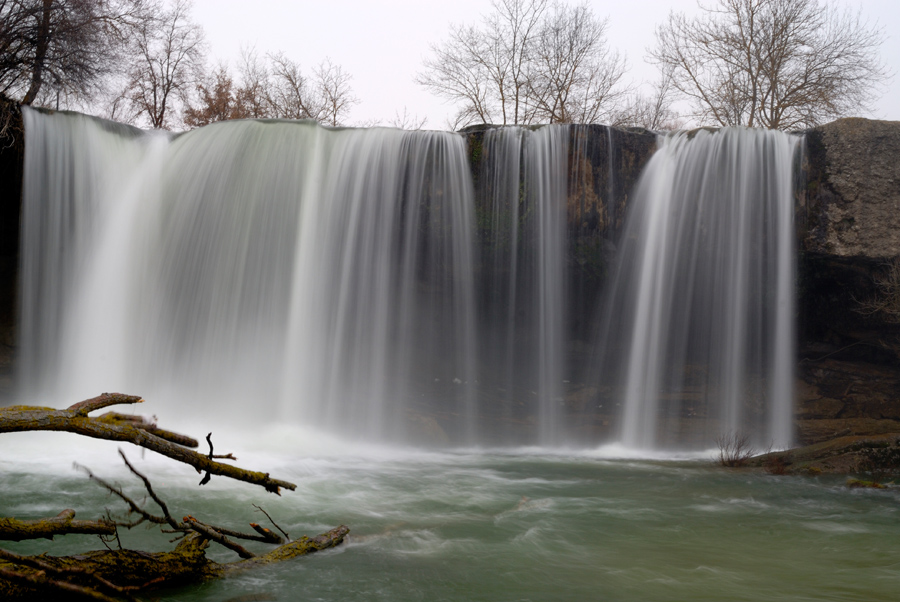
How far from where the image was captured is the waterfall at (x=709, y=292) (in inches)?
485

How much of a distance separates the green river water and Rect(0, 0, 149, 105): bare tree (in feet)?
24.9

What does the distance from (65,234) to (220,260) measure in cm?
301

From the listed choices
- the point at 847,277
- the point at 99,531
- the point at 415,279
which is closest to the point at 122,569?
the point at 99,531

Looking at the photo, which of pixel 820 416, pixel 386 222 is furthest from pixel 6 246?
pixel 820 416

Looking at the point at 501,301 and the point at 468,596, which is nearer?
the point at 468,596

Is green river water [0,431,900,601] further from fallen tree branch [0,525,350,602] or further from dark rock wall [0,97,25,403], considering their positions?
dark rock wall [0,97,25,403]

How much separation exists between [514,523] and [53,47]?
12635 mm

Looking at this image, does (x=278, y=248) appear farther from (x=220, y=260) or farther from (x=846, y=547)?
(x=846, y=547)

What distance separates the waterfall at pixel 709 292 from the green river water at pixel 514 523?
2.40 m

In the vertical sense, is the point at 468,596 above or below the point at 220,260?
below

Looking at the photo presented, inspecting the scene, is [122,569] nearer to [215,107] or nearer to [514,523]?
[514,523]

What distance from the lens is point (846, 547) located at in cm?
619

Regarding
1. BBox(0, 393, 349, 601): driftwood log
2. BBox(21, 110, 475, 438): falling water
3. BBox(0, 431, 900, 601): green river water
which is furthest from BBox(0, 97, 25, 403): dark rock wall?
BBox(0, 393, 349, 601): driftwood log

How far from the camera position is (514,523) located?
6.76 metres
